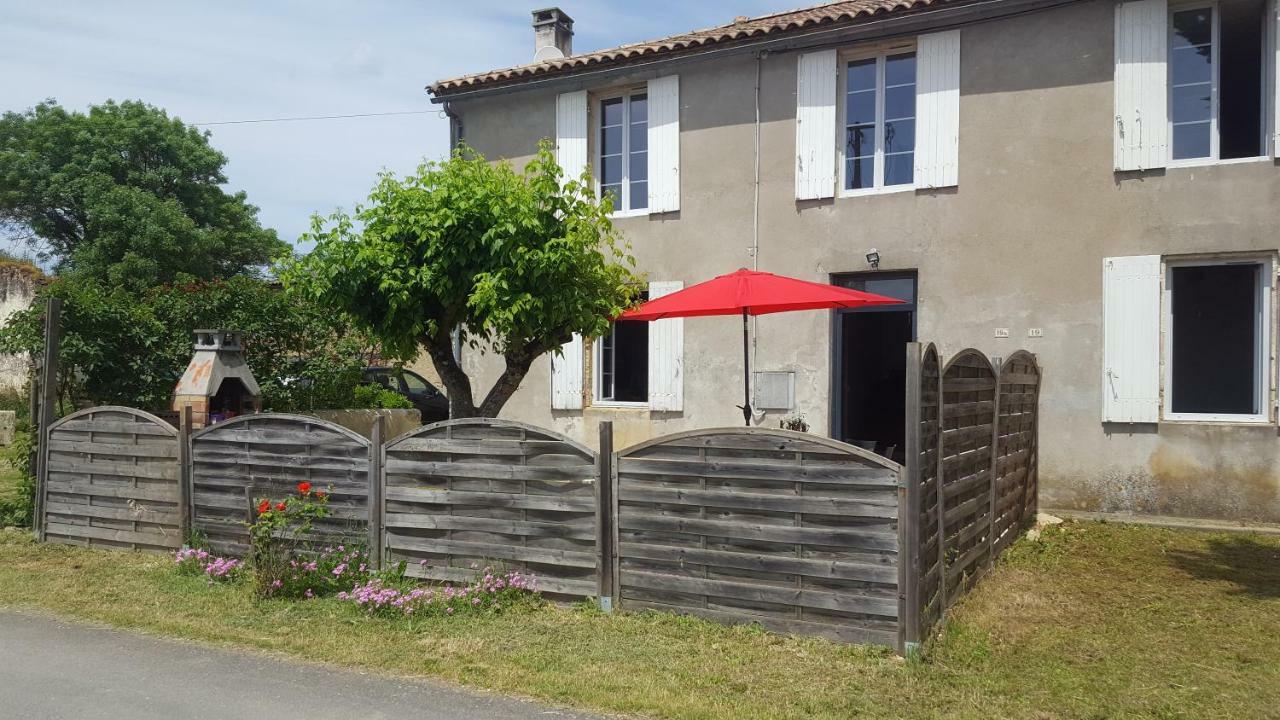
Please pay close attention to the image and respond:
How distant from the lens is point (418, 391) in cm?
1683

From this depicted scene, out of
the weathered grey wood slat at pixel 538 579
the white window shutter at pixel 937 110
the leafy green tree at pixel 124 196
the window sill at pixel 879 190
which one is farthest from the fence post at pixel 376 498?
the leafy green tree at pixel 124 196

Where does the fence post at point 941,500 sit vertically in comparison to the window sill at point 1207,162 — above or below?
below

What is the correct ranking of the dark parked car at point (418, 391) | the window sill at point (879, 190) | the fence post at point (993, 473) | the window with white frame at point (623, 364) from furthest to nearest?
1. the dark parked car at point (418, 391)
2. the window with white frame at point (623, 364)
3. the window sill at point (879, 190)
4. the fence post at point (993, 473)

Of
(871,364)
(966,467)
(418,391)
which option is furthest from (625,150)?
(966,467)

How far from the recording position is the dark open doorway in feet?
35.8

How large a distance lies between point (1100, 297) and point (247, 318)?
30.2 ft

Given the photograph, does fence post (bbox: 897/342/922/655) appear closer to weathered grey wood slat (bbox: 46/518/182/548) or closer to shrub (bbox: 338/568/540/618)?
shrub (bbox: 338/568/540/618)

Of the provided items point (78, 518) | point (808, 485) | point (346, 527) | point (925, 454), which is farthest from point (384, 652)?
point (78, 518)

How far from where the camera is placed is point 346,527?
23.3 ft

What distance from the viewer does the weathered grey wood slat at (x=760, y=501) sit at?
17.7 ft

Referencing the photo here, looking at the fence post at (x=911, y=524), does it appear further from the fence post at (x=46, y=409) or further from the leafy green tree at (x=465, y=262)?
the fence post at (x=46, y=409)

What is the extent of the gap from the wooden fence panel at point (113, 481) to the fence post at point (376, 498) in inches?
82.2

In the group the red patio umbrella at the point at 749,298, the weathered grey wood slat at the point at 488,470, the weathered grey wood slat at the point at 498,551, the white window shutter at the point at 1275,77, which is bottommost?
the weathered grey wood slat at the point at 498,551

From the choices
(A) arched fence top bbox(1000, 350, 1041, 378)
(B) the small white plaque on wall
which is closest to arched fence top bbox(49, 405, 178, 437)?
(B) the small white plaque on wall
